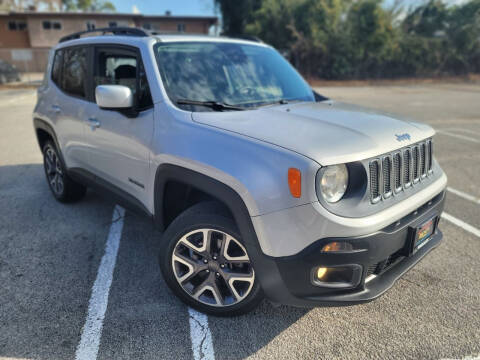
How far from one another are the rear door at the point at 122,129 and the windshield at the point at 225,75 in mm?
244

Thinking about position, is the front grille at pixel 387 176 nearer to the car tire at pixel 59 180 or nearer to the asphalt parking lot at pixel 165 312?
the asphalt parking lot at pixel 165 312

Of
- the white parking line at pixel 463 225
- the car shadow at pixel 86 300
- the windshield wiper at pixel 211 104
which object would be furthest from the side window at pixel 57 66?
the white parking line at pixel 463 225

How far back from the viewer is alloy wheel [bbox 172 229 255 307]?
249cm

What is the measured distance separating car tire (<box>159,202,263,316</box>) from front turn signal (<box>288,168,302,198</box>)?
0.49 meters

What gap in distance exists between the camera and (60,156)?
170 inches

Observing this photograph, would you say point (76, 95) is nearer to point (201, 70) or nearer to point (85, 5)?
point (201, 70)

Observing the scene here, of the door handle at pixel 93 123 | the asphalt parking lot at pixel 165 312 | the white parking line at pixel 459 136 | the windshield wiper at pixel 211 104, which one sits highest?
the windshield wiper at pixel 211 104

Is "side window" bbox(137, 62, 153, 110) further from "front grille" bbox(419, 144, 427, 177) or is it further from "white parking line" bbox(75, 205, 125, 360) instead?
"front grille" bbox(419, 144, 427, 177)

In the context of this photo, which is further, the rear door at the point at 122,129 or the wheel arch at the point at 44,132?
the wheel arch at the point at 44,132

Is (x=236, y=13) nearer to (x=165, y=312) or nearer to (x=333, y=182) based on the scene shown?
(x=165, y=312)

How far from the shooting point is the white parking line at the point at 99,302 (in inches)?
93.5

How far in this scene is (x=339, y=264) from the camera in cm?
210

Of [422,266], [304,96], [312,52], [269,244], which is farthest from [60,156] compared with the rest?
[312,52]

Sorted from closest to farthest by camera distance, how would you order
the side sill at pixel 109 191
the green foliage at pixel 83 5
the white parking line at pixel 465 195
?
1. the side sill at pixel 109 191
2. the white parking line at pixel 465 195
3. the green foliage at pixel 83 5
